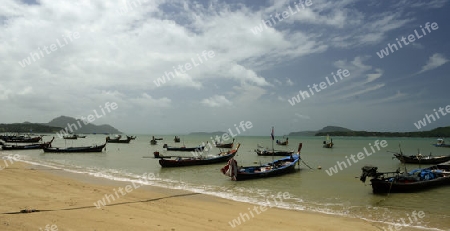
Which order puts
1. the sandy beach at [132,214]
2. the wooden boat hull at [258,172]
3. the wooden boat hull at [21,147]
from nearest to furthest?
the sandy beach at [132,214], the wooden boat hull at [258,172], the wooden boat hull at [21,147]

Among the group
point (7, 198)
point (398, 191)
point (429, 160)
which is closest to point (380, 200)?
point (398, 191)

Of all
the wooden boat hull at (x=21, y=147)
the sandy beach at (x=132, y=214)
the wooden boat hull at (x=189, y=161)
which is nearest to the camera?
the sandy beach at (x=132, y=214)

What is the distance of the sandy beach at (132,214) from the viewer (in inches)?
303

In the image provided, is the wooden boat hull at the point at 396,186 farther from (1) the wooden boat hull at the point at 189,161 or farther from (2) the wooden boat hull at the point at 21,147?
(2) the wooden boat hull at the point at 21,147

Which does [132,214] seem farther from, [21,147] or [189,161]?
[21,147]

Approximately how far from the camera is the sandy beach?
771 cm

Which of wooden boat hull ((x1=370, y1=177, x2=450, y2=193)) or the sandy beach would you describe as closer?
the sandy beach

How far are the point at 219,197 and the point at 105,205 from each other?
18.2 feet

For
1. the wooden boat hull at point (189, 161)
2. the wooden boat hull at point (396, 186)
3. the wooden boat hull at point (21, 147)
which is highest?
the wooden boat hull at point (21, 147)

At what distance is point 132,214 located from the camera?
29.4 ft

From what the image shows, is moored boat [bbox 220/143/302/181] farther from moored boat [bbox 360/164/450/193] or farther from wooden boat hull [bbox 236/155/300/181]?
moored boat [bbox 360/164/450/193]

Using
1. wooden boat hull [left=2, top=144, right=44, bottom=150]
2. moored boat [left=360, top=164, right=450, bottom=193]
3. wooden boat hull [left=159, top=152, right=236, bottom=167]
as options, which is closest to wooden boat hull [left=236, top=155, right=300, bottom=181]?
moored boat [left=360, top=164, right=450, bottom=193]

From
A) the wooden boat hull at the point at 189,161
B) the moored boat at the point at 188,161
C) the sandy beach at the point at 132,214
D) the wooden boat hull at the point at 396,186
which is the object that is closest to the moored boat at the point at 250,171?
the sandy beach at the point at 132,214

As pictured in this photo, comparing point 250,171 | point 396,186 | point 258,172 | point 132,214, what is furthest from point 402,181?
point 132,214
